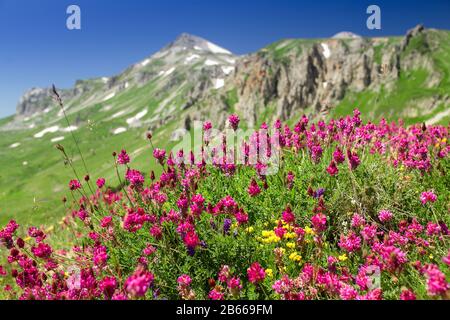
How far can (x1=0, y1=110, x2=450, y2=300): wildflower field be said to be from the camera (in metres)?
4.55

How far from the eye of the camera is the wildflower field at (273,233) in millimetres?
4547

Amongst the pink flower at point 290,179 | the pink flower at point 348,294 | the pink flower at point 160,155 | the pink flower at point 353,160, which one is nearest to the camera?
the pink flower at point 348,294

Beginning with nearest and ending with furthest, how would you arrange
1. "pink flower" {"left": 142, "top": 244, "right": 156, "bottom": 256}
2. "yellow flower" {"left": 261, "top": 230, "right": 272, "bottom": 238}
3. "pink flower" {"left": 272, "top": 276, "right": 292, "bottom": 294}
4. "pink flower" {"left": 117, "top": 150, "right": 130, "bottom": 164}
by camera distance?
"pink flower" {"left": 272, "top": 276, "right": 292, "bottom": 294}
"pink flower" {"left": 142, "top": 244, "right": 156, "bottom": 256}
"yellow flower" {"left": 261, "top": 230, "right": 272, "bottom": 238}
"pink flower" {"left": 117, "top": 150, "right": 130, "bottom": 164}

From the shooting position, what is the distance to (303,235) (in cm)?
558

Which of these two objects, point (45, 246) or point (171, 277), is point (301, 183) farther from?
point (45, 246)

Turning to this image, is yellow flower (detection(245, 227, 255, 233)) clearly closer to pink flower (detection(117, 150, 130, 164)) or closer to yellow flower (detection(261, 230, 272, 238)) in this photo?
yellow flower (detection(261, 230, 272, 238))

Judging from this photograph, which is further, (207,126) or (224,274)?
(207,126)

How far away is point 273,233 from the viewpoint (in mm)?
5922

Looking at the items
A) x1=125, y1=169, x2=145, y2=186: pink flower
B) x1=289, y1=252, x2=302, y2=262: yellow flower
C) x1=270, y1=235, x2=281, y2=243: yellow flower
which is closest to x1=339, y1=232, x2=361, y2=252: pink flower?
x1=289, y1=252, x2=302, y2=262: yellow flower

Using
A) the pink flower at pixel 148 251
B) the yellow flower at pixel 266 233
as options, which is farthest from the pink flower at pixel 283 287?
the pink flower at pixel 148 251

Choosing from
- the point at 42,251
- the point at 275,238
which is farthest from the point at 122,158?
the point at 275,238

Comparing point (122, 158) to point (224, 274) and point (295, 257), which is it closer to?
point (224, 274)

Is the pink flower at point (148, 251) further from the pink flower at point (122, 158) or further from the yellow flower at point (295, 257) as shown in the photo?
the pink flower at point (122, 158)
